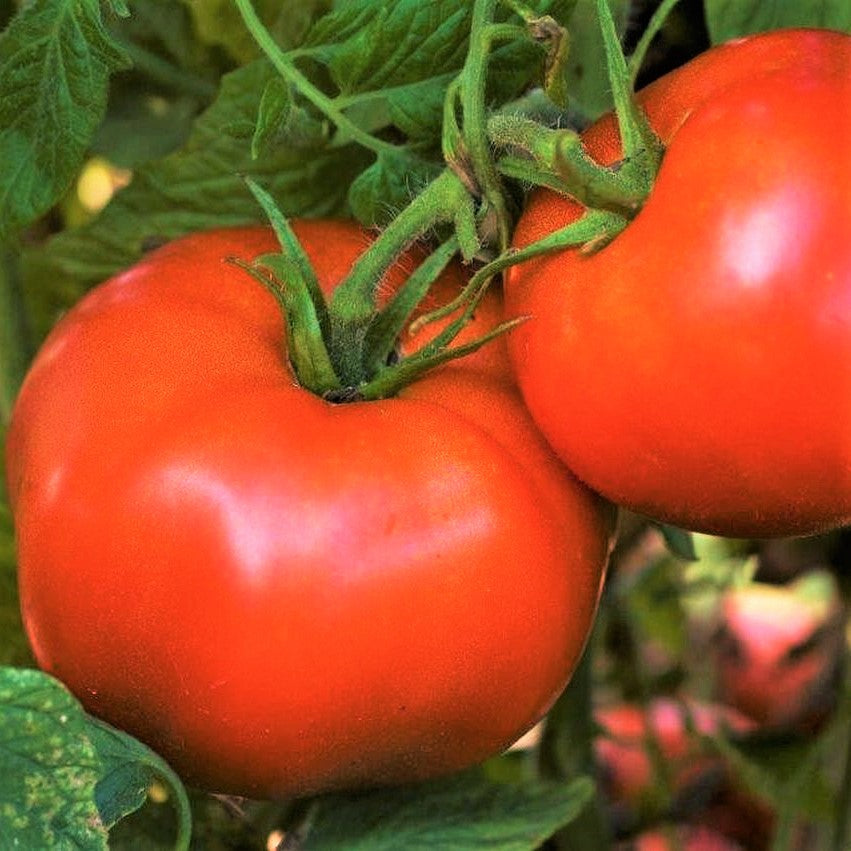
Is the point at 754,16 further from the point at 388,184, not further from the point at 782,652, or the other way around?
the point at 782,652

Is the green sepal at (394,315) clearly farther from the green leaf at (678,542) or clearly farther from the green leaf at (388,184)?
the green leaf at (678,542)

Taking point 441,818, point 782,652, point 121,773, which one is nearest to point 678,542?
point 441,818

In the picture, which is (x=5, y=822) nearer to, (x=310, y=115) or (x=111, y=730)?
(x=111, y=730)

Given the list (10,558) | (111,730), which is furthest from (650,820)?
(111,730)

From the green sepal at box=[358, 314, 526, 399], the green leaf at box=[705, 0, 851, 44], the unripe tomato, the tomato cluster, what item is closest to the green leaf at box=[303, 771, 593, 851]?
the tomato cluster

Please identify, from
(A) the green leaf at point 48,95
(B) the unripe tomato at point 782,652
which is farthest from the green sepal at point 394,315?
(B) the unripe tomato at point 782,652

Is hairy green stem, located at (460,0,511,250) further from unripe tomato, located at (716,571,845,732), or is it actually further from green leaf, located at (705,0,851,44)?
unripe tomato, located at (716,571,845,732)
